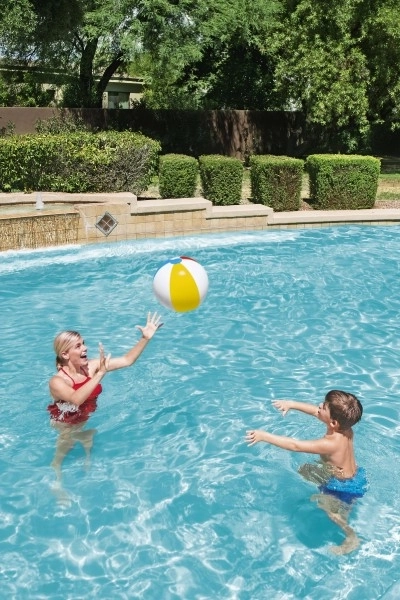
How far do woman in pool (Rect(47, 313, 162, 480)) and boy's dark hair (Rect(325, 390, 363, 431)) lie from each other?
1.54 metres

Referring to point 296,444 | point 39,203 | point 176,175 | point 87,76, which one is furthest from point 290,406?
point 87,76

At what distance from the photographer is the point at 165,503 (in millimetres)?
5762

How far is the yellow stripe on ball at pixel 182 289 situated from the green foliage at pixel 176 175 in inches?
343

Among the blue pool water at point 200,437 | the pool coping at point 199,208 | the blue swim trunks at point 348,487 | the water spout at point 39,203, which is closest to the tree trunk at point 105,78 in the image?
the pool coping at point 199,208

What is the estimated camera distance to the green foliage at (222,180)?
599 inches

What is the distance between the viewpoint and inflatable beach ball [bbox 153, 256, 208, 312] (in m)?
6.54

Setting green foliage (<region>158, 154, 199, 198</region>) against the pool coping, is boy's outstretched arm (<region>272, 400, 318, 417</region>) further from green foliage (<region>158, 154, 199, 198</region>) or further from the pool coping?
green foliage (<region>158, 154, 199, 198</region>)

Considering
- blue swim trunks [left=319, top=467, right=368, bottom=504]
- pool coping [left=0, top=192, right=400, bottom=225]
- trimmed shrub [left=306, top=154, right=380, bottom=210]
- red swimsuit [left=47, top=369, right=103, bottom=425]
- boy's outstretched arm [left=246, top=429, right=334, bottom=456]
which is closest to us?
boy's outstretched arm [left=246, top=429, right=334, bottom=456]

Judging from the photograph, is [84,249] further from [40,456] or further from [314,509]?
[314,509]

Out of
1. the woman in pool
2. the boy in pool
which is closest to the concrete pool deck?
the woman in pool

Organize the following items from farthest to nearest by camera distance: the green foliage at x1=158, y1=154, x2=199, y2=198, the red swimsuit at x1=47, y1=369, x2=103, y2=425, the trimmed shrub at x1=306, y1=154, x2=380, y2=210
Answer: the trimmed shrub at x1=306, y1=154, x2=380, y2=210, the green foliage at x1=158, y1=154, x2=199, y2=198, the red swimsuit at x1=47, y1=369, x2=103, y2=425

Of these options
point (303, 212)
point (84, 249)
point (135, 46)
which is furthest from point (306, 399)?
point (135, 46)

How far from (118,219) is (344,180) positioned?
5.58m

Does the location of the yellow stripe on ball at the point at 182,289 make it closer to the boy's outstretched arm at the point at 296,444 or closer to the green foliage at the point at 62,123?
the boy's outstretched arm at the point at 296,444
